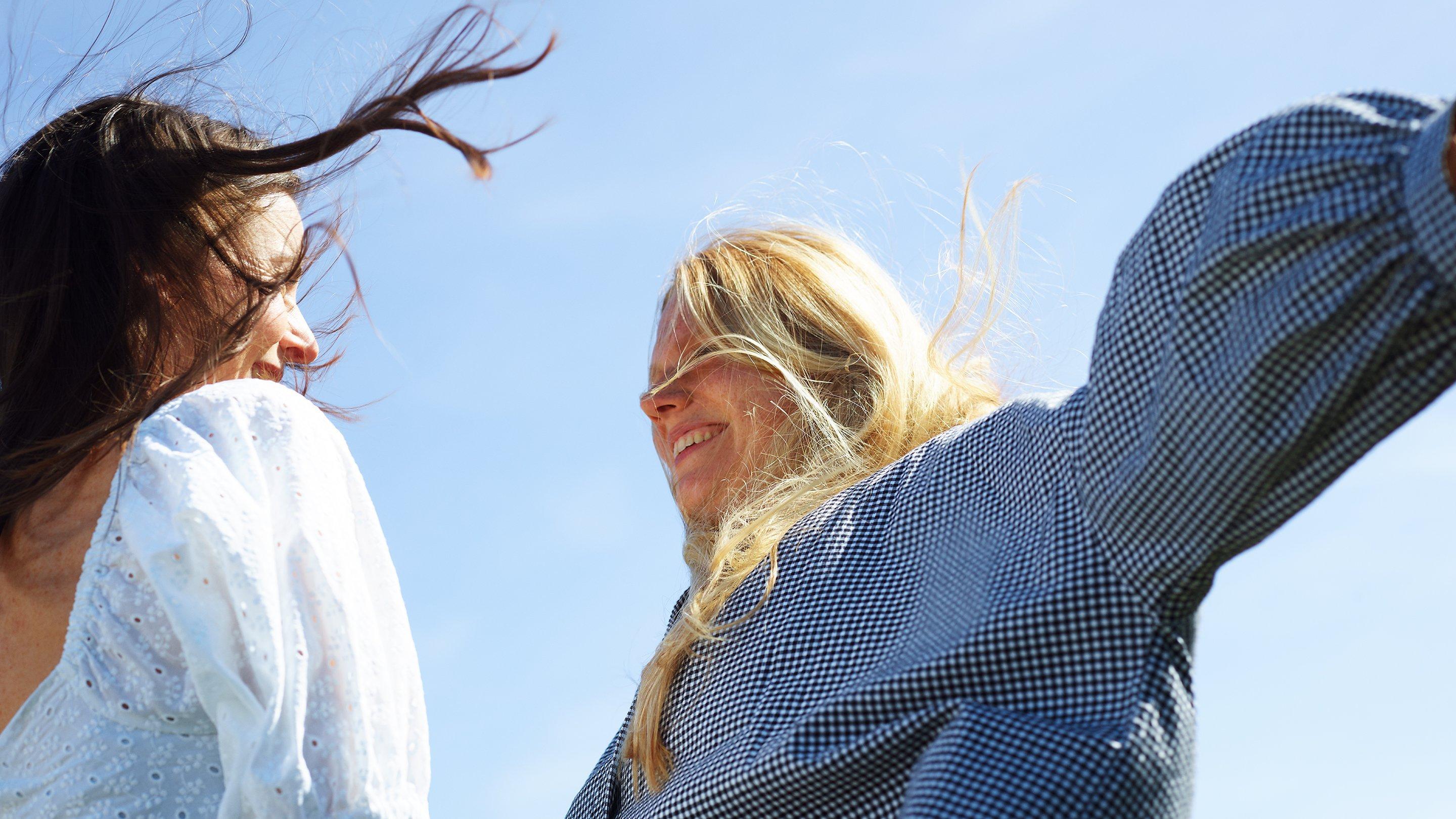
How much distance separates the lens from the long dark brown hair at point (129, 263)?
2047 millimetres

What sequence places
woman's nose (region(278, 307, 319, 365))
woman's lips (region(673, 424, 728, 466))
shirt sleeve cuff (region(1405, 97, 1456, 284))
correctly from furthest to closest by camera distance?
woman's lips (region(673, 424, 728, 466))
woman's nose (region(278, 307, 319, 365))
shirt sleeve cuff (region(1405, 97, 1456, 284))

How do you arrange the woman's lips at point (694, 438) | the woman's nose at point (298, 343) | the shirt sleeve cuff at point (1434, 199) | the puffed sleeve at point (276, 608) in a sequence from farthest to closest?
the woman's lips at point (694, 438) < the woman's nose at point (298, 343) < the puffed sleeve at point (276, 608) < the shirt sleeve cuff at point (1434, 199)

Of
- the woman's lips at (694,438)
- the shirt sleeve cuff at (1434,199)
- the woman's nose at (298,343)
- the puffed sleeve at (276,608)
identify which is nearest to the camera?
the shirt sleeve cuff at (1434,199)

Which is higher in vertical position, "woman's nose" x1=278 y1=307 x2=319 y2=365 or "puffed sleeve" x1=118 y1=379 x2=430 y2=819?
"woman's nose" x1=278 y1=307 x2=319 y2=365

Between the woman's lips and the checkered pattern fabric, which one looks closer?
the checkered pattern fabric

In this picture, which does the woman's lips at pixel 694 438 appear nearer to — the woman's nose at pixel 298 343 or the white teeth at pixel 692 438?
the white teeth at pixel 692 438

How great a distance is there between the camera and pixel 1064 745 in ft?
5.21

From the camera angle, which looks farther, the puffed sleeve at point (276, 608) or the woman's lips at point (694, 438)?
the woman's lips at point (694, 438)

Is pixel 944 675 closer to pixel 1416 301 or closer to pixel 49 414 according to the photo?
pixel 1416 301

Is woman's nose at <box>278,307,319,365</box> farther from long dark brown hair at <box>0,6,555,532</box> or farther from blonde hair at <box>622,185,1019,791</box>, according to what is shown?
blonde hair at <box>622,185,1019,791</box>

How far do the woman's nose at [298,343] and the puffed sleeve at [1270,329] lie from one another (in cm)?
153

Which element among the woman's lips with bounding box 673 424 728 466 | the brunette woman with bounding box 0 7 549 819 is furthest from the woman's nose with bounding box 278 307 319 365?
the woman's lips with bounding box 673 424 728 466

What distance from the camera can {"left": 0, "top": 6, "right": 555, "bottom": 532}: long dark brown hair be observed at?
2047 mm


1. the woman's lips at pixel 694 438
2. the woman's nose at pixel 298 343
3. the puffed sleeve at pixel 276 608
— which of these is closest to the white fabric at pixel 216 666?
the puffed sleeve at pixel 276 608
